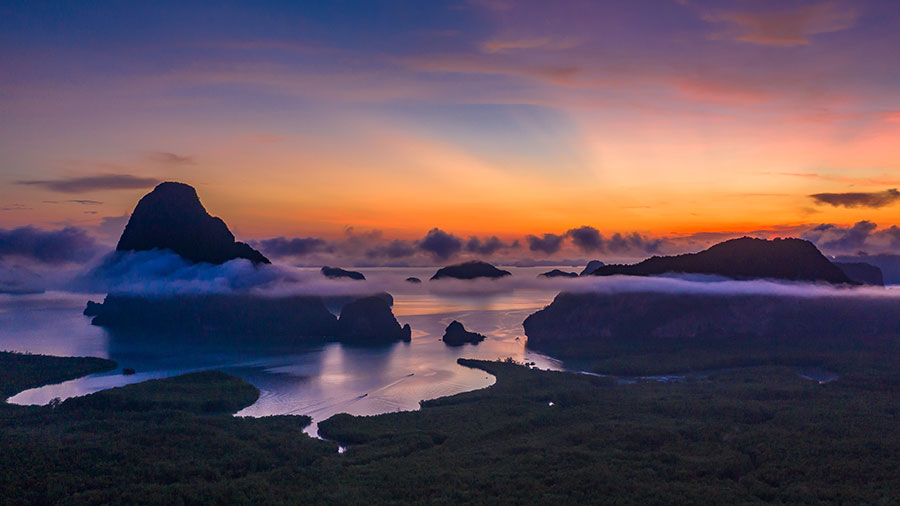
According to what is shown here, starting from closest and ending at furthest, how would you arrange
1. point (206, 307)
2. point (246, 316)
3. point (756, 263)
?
point (756, 263) → point (246, 316) → point (206, 307)

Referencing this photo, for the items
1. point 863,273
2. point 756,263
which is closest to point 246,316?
point 756,263

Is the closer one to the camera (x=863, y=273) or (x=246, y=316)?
(x=246, y=316)

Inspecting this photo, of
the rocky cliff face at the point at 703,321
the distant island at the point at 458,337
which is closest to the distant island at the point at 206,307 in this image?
the distant island at the point at 458,337

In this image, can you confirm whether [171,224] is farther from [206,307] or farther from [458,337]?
[458,337]

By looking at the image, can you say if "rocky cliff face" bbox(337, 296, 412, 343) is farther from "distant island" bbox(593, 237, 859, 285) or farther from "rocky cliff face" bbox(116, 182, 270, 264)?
"distant island" bbox(593, 237, 859, 285)

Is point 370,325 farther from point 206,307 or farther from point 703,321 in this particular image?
point 703,321

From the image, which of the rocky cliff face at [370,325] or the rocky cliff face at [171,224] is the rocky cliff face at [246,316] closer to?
the rocky cliff face at [370,325]

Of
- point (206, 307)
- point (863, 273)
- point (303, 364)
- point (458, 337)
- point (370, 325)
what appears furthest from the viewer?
point (863, 273)

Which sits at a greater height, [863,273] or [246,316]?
[863,273]
